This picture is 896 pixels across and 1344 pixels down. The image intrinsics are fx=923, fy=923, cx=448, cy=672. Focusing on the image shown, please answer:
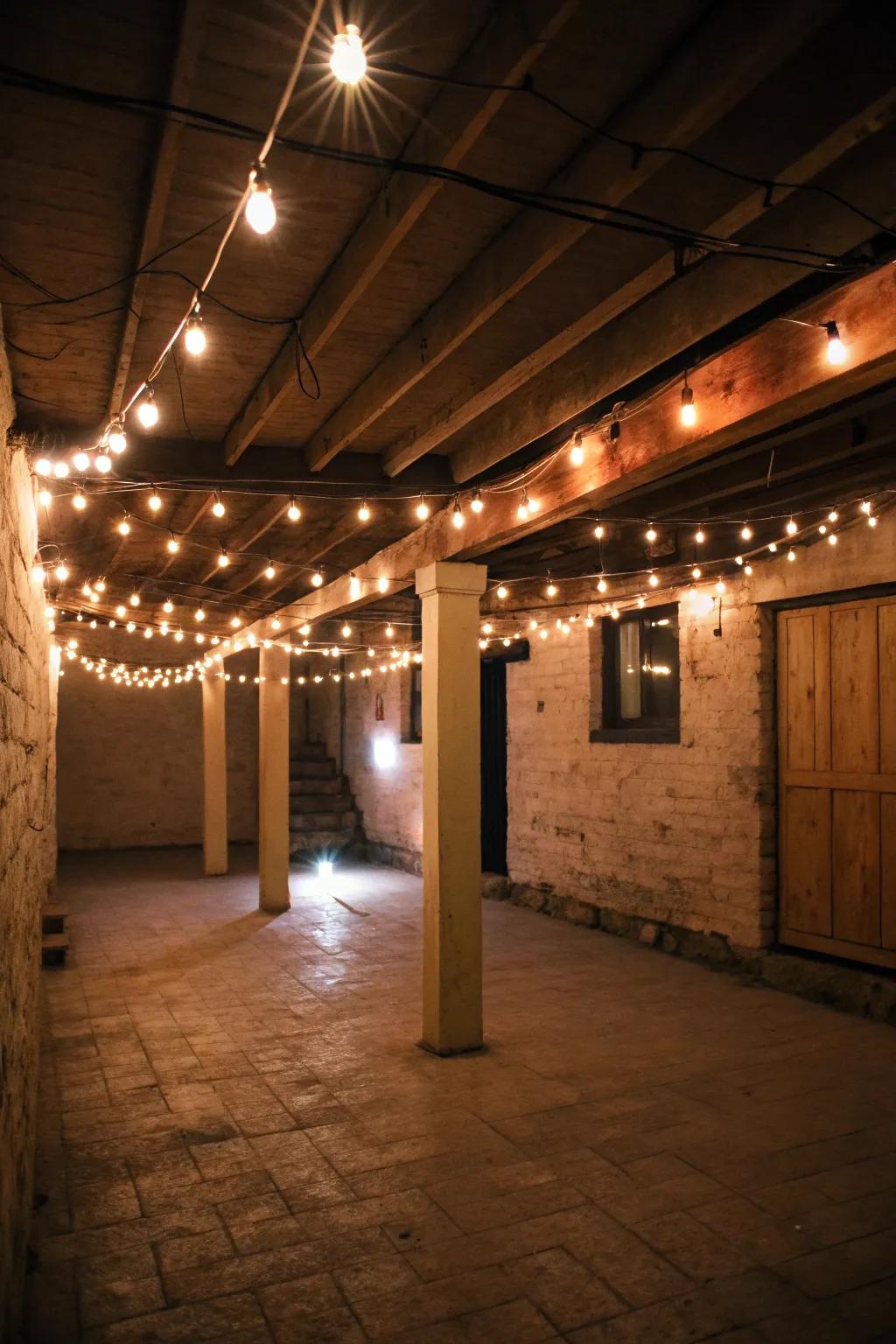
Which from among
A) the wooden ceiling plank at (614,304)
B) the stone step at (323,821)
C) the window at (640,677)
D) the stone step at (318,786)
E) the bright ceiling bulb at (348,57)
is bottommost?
the stone step at (323,821)

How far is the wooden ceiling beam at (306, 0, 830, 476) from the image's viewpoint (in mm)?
1945

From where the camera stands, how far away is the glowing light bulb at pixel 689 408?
10.6 ft

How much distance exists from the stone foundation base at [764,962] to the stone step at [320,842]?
4750 millimetres

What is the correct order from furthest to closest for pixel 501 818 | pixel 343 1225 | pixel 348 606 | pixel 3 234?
pixel 501 818 < pixel 348 606 < pixel 343 1225 < pixel 3 234

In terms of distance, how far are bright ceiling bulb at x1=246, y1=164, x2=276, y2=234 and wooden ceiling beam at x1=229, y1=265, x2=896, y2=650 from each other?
65.7 inches

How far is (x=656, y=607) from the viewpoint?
749 cm

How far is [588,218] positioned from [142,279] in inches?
55.5

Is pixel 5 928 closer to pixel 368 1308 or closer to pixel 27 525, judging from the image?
pixel 368 1308

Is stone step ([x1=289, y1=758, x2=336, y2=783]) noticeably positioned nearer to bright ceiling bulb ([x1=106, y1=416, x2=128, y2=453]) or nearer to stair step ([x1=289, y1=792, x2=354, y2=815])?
stair step ([x1=289, y1=792, x2=354, y2=815])

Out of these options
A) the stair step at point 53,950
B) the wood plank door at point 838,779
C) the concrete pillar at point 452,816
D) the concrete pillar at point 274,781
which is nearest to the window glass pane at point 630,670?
the wood plank door at point 838,779

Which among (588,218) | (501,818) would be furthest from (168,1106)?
(501,818)

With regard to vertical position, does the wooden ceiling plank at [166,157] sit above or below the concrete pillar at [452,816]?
above

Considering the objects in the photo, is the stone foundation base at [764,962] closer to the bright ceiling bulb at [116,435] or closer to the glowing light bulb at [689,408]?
the glowing light bulb at [689,408]

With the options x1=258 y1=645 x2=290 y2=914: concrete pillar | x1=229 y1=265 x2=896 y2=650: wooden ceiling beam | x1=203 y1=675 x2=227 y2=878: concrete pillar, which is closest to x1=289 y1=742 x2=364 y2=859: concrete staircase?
x1=203 y1=675 x2=227 y2=878: concrete pillar
